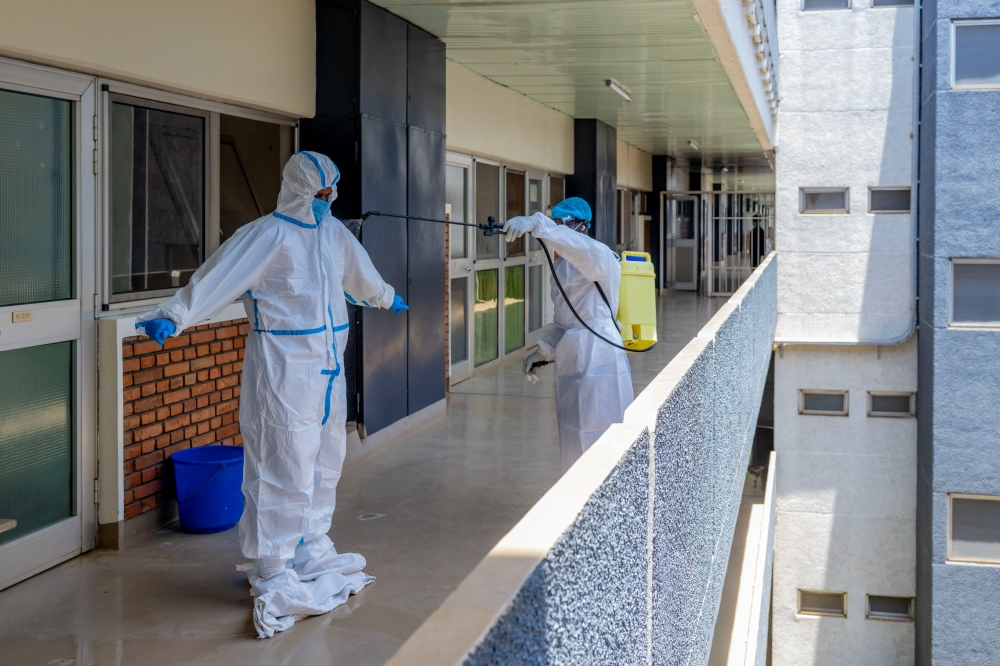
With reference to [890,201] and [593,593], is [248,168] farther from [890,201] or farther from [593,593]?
[890,201]

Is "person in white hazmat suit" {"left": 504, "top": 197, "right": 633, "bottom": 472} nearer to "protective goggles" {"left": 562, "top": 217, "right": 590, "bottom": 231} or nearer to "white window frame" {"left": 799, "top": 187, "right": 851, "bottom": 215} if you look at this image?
"protective goggles" {"left": 562, "top": 217, "right": 590, "bottom": 231}

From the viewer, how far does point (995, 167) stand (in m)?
11.6

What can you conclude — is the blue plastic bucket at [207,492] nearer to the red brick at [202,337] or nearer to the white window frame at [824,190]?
the red brick at [202,337]

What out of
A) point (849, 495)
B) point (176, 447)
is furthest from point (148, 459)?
point (849, 495)

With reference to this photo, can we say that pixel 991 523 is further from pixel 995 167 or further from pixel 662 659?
pixel 662 659

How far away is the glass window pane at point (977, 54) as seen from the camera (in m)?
11.6

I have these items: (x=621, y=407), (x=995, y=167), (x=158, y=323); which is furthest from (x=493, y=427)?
(x=995, y=167)

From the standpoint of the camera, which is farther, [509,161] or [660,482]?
[509,161]

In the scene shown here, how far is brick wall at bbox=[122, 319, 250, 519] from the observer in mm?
4395

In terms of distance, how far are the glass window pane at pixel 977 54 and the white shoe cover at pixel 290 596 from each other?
10.8 meters

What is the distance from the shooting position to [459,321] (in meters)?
9.38

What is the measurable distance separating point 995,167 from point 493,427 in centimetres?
788

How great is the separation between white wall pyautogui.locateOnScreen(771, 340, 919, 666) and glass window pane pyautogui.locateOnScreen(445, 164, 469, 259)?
6123 mm

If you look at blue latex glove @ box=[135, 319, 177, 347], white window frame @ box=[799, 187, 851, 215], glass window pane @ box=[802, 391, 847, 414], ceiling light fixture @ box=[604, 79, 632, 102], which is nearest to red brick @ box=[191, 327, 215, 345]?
blue latex glove @ box=[135, 319, 177, 347]
